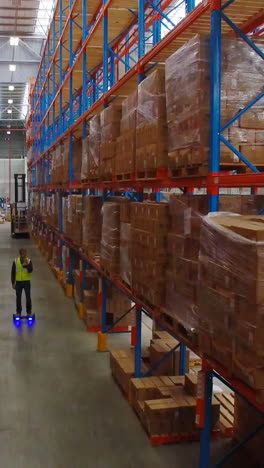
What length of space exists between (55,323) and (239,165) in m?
7.41

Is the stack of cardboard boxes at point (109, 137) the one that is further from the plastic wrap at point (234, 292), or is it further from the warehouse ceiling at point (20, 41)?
the warehouse ceiling at point (20, 41)

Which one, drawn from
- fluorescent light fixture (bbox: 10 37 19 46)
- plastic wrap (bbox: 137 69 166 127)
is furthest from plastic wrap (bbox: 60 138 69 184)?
fluorescent light fixture (bbox: 10 37 19 46)

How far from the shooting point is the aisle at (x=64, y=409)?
579 centimetres

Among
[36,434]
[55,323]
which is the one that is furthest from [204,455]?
[55,323]

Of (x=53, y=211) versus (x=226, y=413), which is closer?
(x=226, y=413)

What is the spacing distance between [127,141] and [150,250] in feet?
6.14

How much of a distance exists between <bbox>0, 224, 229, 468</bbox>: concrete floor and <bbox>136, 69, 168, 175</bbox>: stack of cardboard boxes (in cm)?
311

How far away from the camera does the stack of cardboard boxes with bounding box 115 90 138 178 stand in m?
6.77

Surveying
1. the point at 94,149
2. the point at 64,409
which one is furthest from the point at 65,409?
the point at 94,149

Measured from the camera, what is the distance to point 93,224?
32.4 feet

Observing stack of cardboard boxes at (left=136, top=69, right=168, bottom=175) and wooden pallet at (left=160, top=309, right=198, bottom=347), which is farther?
stack of cardboard boxes at (left=136, top=69, right=168, bottom=175)

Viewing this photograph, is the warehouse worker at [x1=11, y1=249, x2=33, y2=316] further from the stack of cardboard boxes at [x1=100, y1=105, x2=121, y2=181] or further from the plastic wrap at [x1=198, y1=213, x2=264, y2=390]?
the plastic wrap at [x1=198, y1=213, x2=264, y2=390]

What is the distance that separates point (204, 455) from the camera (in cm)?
464

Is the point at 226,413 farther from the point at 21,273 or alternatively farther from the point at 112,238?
the point at 21,273
